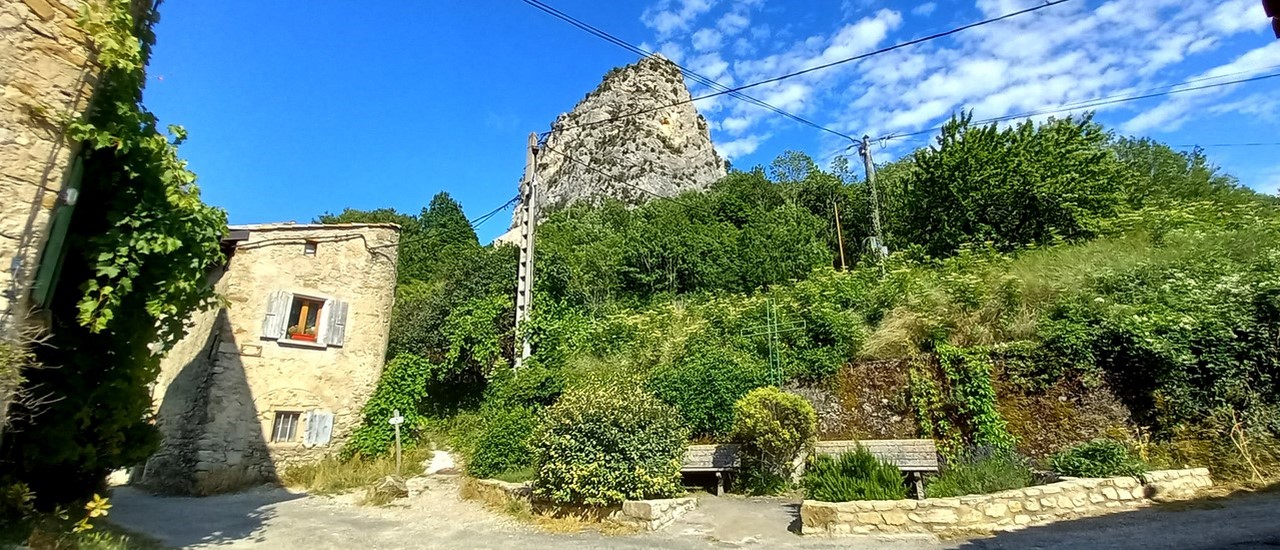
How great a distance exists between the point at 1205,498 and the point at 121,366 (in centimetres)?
1177

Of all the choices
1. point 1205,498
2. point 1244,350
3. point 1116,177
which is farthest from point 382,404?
point 1116,177

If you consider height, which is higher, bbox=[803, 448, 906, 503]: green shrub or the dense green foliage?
the dense green foliage

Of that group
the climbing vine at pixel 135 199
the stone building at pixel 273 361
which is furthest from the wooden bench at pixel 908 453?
the stone building at pixel 273 361

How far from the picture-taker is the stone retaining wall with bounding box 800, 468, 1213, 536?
6.43 metres

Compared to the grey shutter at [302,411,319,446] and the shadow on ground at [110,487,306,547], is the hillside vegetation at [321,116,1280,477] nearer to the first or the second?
the grey shutter at [302,411,319,446]

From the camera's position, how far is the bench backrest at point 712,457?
30.9 ft

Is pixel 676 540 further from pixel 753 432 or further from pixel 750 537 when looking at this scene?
pixel 753 432

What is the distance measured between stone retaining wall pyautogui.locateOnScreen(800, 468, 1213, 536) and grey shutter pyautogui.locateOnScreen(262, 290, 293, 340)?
10765 millimetres

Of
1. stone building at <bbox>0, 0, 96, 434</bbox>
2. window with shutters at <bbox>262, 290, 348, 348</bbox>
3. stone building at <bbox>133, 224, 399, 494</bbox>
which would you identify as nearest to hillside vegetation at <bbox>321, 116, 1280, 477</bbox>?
stone building at <bbox>133, 224, 399, 494</bbox>

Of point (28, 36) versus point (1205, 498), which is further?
point (1205, 498)

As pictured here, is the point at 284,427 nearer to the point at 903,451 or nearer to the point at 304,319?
the point at 304,319

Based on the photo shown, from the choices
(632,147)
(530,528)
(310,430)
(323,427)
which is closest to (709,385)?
(530,528)

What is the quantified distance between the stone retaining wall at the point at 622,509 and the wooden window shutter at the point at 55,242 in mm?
5670

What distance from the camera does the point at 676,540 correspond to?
685 cm
